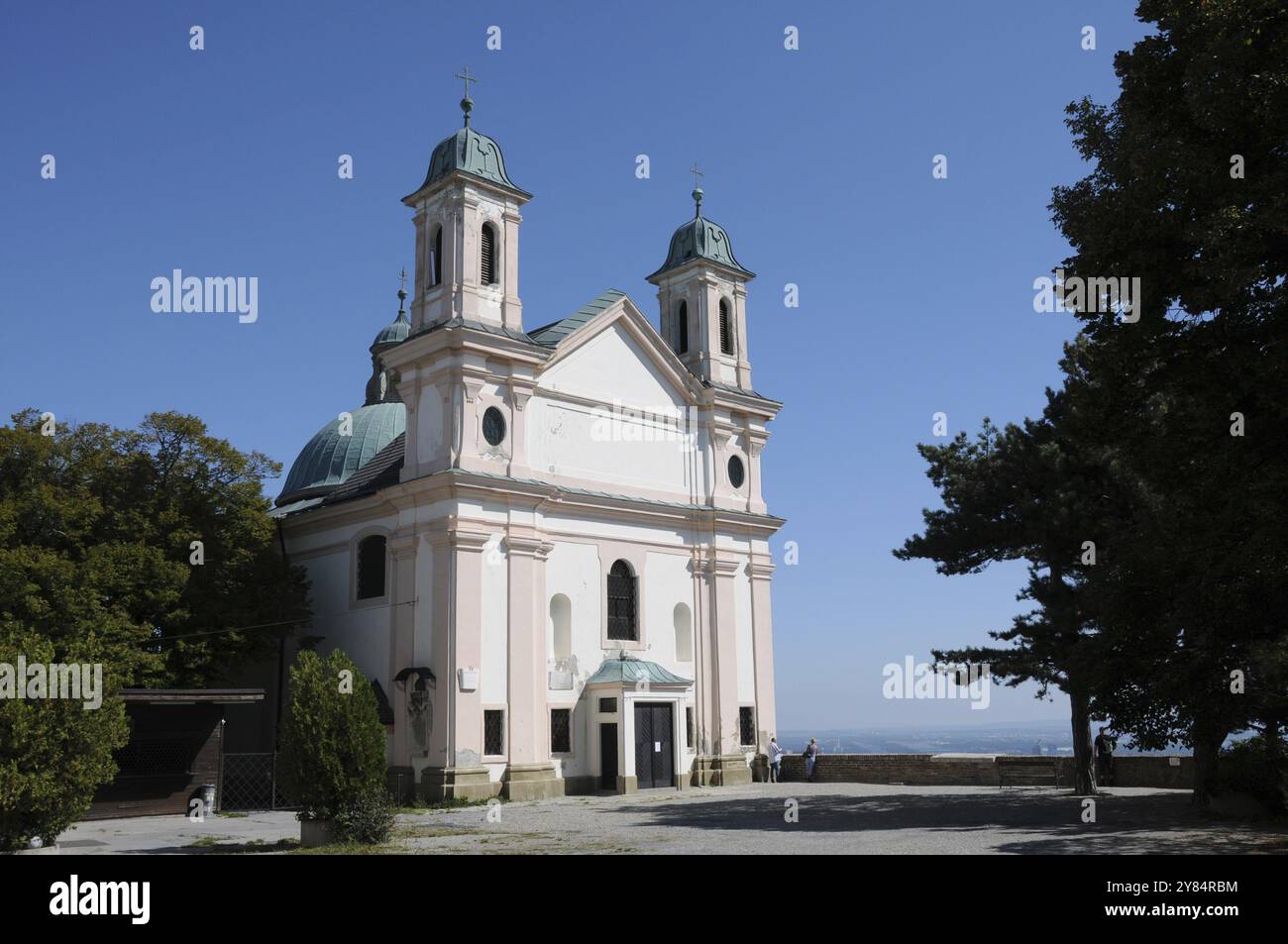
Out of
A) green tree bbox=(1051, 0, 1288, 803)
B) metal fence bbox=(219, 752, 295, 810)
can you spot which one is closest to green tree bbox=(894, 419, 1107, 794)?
green tree bbox=(1051, 0, 1288, 803)

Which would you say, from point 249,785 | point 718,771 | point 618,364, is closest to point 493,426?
point 618,364

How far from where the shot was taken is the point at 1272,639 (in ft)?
62.7

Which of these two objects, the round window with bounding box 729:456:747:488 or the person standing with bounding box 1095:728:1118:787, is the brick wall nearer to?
the person standing with bounding box 1095:728:1118:787

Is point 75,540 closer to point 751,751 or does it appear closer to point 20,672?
point 20,672

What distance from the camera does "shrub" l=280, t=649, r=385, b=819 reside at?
18.6 m

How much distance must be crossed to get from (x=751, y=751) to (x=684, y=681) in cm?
423

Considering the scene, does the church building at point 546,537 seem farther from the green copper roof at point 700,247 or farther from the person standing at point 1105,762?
the person standing at point 1105,762

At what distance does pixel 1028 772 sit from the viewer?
3030 cm

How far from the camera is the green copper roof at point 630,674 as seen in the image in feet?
111

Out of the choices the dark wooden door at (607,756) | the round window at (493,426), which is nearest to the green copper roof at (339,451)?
the round window at (493,426)

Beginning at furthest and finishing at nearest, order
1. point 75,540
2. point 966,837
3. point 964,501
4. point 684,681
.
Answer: point 684,681 < point 75,540 < point 964,501 < point 966,837

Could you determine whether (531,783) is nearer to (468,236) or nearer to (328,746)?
(328,746)
